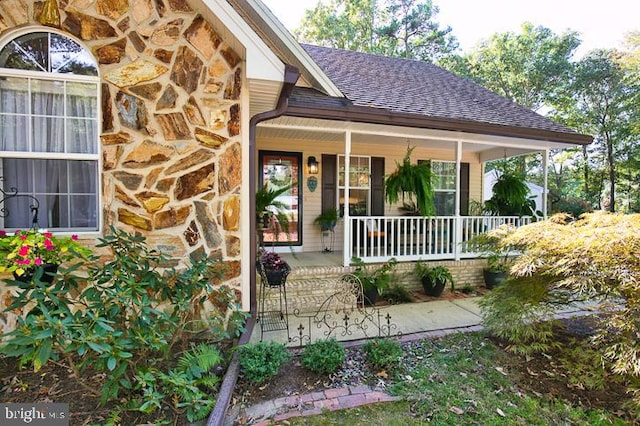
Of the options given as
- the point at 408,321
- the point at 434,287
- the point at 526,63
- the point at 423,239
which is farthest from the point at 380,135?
the point at 526,63

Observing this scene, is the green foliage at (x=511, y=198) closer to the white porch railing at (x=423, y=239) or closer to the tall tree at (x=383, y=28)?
the white porch railing at (x=423, y=239)

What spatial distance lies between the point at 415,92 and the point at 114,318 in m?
6.46

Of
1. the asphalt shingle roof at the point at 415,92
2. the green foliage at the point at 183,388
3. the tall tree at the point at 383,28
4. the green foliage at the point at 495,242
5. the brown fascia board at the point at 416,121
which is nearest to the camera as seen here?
the green foliage at the point at 183,388

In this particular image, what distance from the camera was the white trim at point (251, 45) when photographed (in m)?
2.82

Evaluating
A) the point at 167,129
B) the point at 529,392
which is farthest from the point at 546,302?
the point at 167,129

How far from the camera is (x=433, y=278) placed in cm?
499

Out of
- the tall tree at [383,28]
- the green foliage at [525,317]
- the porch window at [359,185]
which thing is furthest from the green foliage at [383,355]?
the tall tree at [383,28]

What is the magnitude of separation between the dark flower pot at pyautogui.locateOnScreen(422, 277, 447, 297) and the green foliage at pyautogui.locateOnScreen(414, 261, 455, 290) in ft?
0.12

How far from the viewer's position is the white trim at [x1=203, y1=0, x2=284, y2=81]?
2.82m

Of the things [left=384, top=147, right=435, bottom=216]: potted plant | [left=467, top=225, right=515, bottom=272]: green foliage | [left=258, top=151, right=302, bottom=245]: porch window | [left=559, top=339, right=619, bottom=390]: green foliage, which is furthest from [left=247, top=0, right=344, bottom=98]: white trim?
[left=559, top=339, right=619, bottom=390]: green foliage

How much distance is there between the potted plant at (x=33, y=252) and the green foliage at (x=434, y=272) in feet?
15.2

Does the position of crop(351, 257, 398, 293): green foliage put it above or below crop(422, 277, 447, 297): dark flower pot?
above

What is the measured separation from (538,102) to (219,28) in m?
18.1

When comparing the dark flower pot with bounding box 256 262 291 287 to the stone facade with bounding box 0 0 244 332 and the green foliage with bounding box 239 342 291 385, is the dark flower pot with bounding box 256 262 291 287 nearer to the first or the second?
the stone facade with bounding box 0 0 244 332
